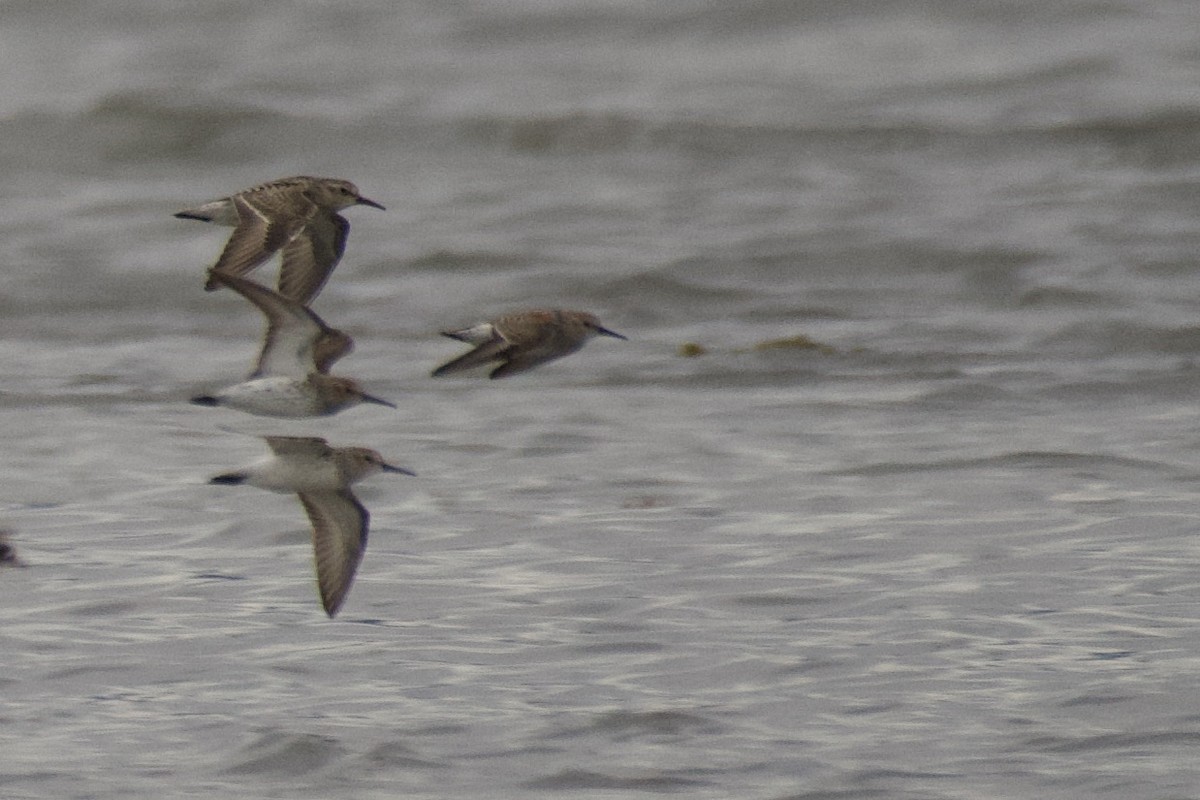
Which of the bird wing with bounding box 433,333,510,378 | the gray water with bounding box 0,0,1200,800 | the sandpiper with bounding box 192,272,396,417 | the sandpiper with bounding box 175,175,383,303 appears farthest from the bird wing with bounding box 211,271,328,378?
the gray water with bounding box 0,0,1200,800

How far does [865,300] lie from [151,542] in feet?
17.9

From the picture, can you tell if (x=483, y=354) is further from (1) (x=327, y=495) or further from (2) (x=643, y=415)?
(2) (x=643, y=415)

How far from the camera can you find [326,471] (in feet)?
20.4

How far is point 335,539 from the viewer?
20.1ft

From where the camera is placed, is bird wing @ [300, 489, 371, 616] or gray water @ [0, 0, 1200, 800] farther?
bird wing @ [300, 489, 371, 616]

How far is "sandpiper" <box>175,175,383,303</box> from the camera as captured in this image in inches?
245

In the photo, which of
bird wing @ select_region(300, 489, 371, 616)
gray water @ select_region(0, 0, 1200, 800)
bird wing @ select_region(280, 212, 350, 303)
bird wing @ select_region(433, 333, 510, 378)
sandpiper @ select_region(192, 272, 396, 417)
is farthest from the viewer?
bird wing @ select_region(280, 212, 350, 303)

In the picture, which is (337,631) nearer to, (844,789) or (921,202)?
(844,789)

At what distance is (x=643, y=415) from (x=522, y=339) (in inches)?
119

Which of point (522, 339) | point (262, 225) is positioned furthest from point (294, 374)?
point (522, 339)

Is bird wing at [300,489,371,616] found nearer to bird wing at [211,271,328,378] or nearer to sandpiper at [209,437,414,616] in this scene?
sandpiper at [209,437,414,616]

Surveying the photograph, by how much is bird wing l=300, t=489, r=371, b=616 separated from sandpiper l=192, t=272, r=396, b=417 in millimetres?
238

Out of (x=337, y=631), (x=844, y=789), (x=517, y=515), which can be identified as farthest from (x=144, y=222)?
(x=844, y=789)

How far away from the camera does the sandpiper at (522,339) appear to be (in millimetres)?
6227
